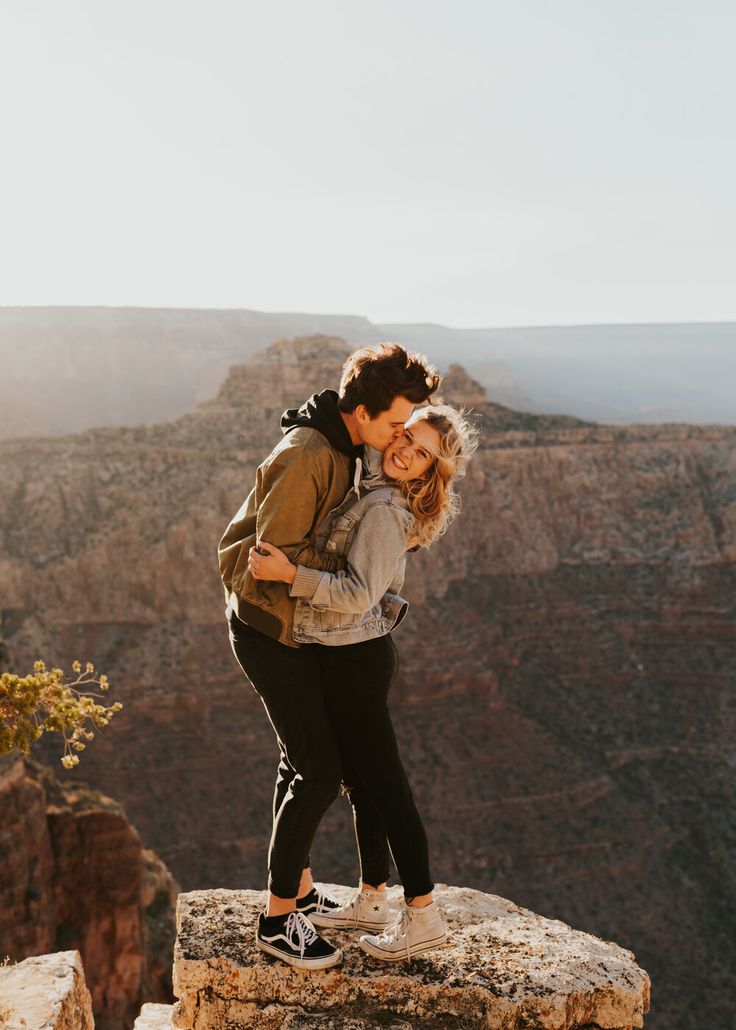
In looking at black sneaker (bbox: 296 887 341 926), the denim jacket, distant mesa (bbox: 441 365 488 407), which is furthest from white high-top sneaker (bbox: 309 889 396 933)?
distant mesa (bbox: 441 365 488 407)

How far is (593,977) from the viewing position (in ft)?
17.6

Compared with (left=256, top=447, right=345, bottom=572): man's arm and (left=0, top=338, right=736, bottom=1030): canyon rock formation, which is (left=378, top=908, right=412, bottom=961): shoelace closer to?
(left=256, top=447, right=345, bottom=572): man's arm

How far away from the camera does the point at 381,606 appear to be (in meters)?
5.32

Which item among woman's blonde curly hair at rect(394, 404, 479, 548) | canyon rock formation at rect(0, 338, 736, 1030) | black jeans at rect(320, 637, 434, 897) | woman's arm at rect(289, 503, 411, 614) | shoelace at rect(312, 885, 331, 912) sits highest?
woman's blonde curly hair at rect(394, 404, 479, 548)

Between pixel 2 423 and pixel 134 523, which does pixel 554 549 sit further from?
pixel 2 423

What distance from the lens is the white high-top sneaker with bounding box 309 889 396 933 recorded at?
5.70 meters

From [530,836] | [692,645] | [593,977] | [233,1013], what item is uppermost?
[593,977]

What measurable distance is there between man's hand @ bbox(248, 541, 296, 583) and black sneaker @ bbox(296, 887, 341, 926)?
219 cm

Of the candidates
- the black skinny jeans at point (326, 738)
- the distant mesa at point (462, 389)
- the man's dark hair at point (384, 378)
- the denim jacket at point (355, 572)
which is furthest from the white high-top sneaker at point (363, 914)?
the distant mesa at point (462, 389)

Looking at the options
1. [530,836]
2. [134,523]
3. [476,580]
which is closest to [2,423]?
[134,523]

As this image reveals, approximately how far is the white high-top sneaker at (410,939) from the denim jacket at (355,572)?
5.61 ft

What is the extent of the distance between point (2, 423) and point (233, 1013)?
74.8m

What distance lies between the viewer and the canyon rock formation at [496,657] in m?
33.1

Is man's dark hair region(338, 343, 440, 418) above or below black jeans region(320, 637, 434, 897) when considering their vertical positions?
above
